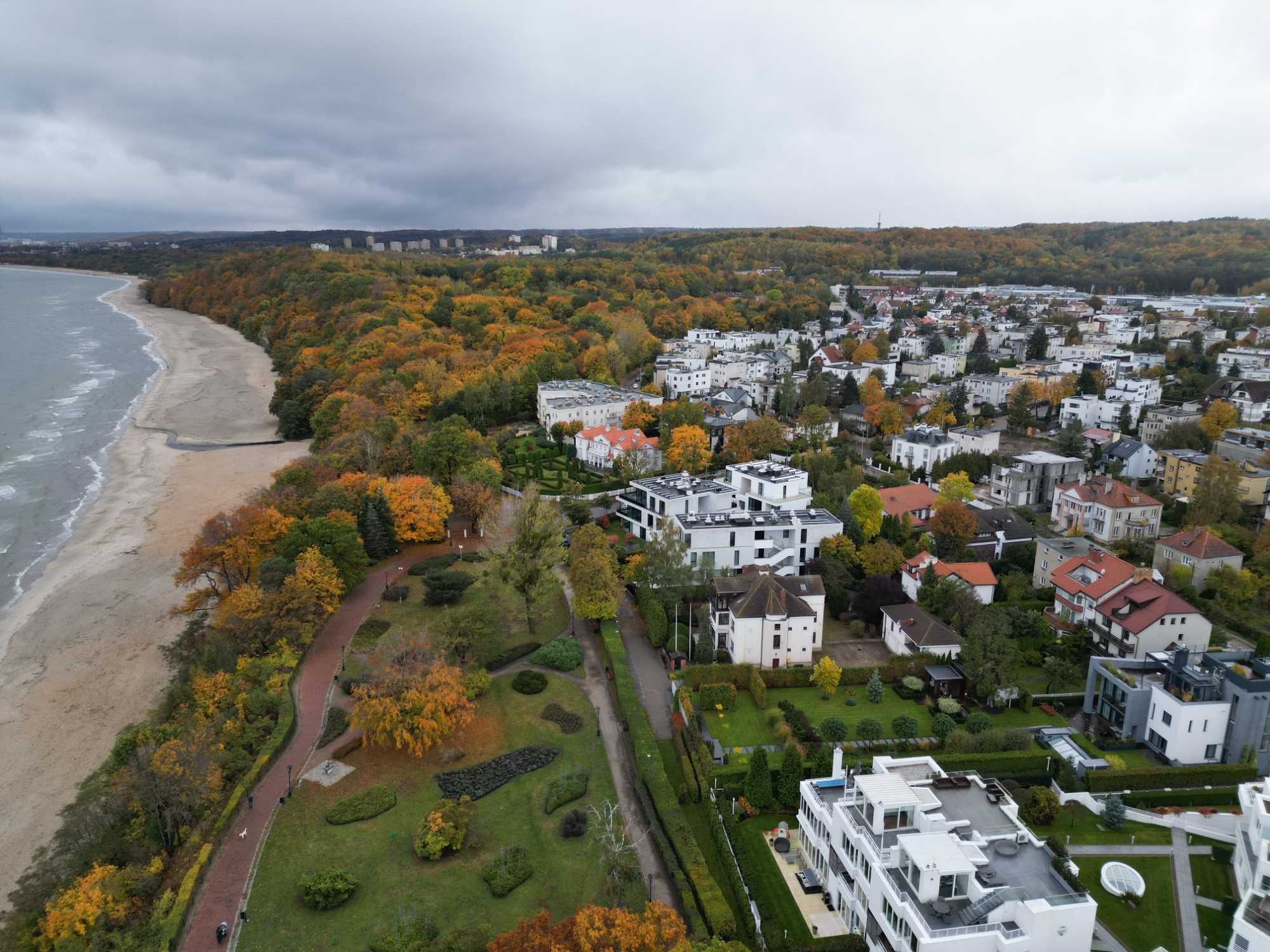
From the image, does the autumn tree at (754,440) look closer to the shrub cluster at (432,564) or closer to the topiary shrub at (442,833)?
the shrub cluster at (432,564)

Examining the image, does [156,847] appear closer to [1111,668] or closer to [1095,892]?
[1095,892]

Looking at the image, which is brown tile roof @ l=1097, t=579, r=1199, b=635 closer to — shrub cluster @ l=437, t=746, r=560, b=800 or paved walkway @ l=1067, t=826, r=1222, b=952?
paved walkway @ l=1067, t=826, r=1222, b=952

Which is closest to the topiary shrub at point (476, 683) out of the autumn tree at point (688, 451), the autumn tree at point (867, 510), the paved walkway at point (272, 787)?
the paved walkway at point (272, 787)

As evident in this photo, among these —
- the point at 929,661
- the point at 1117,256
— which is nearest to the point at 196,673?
the point at 929,661

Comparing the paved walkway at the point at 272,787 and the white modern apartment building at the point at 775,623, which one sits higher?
the white modern apartment building at the point at 775,623

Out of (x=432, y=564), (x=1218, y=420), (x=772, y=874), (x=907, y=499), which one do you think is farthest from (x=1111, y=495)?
(x=432, y=564)
